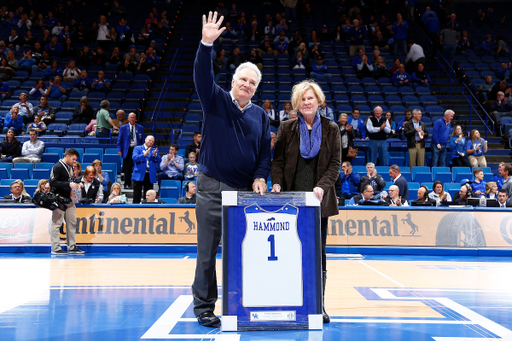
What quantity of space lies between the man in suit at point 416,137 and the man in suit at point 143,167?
655 cm

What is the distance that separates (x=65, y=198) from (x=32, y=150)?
4253 millimetres

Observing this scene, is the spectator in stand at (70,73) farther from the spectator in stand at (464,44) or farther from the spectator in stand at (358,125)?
the spectator in stand at (464,44)

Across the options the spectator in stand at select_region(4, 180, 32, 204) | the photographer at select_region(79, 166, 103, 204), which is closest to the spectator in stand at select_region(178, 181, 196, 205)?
the photographer at select_region(79, 166, 103, 204)

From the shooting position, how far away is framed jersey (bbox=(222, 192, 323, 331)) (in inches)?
145

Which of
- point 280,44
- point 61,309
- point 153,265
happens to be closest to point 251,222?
point 61,309

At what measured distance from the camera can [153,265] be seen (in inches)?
301

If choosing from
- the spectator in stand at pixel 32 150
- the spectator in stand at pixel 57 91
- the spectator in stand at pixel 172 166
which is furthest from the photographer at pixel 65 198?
the spectator in stand at pixel 57 91

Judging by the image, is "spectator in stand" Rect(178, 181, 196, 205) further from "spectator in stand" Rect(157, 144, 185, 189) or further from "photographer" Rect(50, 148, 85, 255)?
"photographer" Rect(50, 148, 85, 255)

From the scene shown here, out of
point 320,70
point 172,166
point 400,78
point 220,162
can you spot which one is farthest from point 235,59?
point 220,162

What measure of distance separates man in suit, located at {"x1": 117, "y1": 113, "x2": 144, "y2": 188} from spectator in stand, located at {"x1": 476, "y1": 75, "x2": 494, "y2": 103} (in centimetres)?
1119

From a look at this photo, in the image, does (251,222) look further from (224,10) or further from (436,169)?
(224,10)

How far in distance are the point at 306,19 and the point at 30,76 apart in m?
11.1

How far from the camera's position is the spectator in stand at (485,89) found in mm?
15727

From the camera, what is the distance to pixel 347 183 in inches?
444
